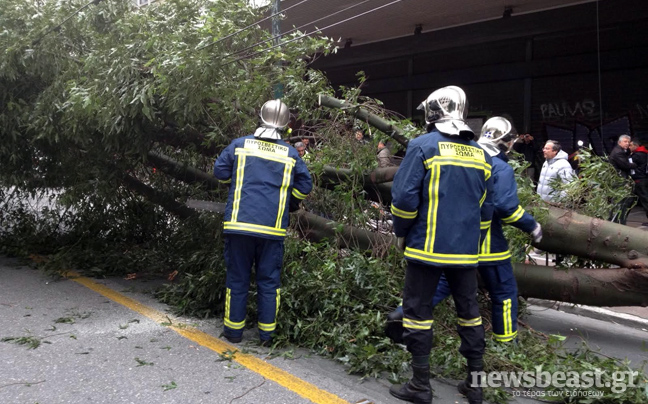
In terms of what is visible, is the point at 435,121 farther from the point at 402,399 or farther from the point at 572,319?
the point at 572,319

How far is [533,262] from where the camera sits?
15.6 ft

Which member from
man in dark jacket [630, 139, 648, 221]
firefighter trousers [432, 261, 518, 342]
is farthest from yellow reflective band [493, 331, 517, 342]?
man in dark jacket [630, 139, 648, 221]

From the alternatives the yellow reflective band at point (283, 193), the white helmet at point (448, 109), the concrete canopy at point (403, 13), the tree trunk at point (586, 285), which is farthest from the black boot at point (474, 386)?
the concrete canopy at point (403, 13)

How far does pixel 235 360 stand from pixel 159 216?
307 cm

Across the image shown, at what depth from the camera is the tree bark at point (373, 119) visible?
482 cm

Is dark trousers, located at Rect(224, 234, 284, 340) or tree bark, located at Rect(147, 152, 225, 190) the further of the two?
tree bark, located at Rect(147, 152, 225, 190)

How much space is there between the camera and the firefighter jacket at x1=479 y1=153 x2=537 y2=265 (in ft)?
12.3

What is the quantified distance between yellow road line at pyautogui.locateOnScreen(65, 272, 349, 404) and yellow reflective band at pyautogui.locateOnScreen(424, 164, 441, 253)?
105cm

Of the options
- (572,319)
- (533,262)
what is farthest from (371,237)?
(572,319)

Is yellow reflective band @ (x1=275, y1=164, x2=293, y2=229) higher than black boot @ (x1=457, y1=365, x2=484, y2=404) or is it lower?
higher

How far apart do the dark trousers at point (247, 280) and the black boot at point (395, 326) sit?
0.85 meters

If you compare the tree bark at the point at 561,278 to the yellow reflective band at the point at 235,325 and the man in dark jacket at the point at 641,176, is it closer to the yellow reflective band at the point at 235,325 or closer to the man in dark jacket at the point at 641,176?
the yellow reflective band at the point at 235,325

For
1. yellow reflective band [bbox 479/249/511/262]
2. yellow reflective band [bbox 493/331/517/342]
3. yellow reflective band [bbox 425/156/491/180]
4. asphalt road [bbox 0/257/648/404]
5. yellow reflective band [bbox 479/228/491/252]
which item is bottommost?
asphalt road [bbox 0/257/648/404]

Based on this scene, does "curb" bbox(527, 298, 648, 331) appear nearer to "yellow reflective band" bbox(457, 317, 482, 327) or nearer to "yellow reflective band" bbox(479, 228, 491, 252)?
"yellow reflective band" bbox(479, 228, 491, 252)
